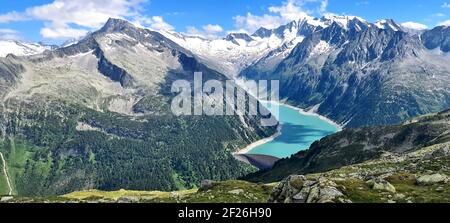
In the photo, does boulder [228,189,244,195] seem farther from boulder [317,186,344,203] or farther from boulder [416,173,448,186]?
boulder [317,186,344,203]

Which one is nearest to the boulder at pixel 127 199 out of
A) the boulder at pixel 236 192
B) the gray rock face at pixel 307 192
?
the boulder at pixel 236 192

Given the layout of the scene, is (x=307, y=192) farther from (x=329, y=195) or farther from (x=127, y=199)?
(x=127, y=199)

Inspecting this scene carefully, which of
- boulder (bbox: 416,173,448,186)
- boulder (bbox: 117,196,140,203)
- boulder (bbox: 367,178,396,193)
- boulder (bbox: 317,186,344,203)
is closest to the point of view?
boulder (bbox: 317,186,344,203)

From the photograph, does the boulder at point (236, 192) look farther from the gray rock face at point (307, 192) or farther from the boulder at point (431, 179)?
the boulder at point (431, 179)

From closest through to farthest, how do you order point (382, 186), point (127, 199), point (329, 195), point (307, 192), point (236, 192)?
point (329, 195)
point (307, 192)
point (382, 186)
point (236, 192)
point (127, 199)

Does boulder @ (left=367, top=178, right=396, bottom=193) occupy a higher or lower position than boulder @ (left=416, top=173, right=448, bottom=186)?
lower

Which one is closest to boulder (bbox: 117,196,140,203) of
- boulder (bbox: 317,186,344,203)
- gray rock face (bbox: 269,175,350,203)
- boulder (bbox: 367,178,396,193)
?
gray rock face (bbox: 269,175,350,203)

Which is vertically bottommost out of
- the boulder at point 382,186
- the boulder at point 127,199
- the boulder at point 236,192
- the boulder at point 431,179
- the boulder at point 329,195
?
the boulder at point 127,199

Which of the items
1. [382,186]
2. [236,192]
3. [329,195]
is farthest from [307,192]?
[236,192]

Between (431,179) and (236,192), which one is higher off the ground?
(431,179)
